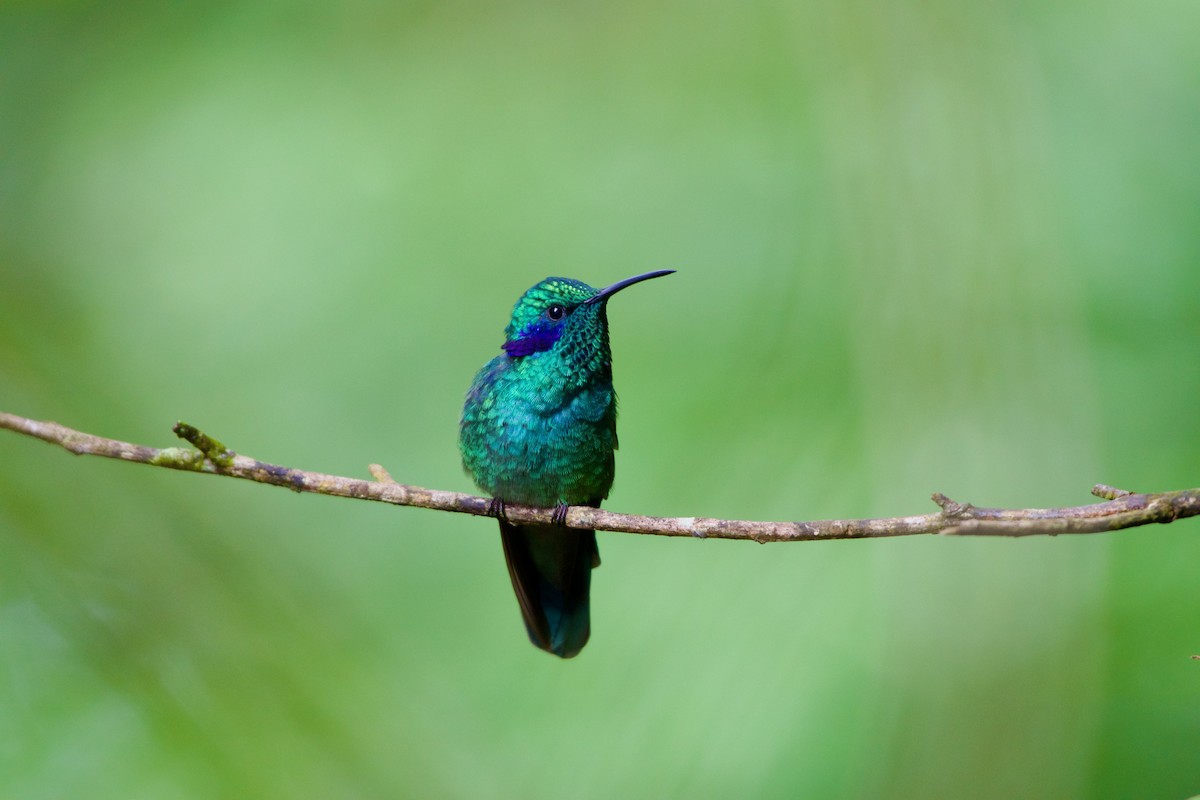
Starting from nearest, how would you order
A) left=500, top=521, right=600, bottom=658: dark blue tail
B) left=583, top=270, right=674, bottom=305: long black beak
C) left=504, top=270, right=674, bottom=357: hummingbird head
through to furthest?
left=583, top=270, right=674, bottom=305: long black beak → left=504, top=270, right=674, bottom=357: hummingbird head → left=500, top=521, right=600, bottom=658: dark blue tail

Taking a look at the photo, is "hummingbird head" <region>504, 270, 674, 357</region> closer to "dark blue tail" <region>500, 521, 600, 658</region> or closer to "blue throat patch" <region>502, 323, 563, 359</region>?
"blue throat patch" <region>502, 323, 563, 359</region>

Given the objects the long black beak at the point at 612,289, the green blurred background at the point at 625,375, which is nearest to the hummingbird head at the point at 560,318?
the long black beak at the point at 612,289

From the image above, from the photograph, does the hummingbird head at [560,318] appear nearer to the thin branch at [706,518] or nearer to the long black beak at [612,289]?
the long black beak at [612,289]

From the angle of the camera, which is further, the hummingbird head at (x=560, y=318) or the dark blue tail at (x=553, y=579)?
the dark blue tail at (x=553, y=579)

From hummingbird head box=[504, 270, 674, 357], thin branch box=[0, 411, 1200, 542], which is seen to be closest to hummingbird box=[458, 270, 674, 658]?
hummingbird head box=[504, 270, 674, 357]

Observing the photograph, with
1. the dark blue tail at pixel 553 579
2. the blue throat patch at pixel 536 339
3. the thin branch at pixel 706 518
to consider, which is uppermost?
the blue throat patch at pixel 536 339

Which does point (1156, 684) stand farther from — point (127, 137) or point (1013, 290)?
point (127, 137)

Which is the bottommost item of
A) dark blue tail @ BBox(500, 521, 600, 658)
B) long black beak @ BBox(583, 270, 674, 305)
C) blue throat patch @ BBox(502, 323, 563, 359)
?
dark blue tail @ BBox(500, 521, 600, 658)

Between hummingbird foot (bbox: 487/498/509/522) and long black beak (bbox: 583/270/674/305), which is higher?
long black beak (bbox: 583/270/674/305)
